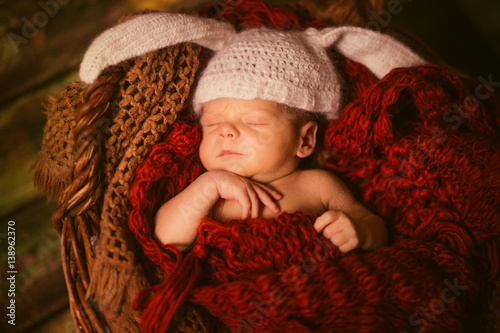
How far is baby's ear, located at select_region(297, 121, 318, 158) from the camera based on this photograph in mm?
1074

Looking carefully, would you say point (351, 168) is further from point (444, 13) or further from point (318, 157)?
point (444, 13)

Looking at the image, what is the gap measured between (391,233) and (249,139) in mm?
518

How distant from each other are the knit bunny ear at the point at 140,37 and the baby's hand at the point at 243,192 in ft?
1.23

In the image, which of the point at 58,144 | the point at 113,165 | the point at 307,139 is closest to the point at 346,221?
the point at 307,139

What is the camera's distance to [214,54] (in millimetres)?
1149

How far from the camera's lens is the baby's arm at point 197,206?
35.8 inches

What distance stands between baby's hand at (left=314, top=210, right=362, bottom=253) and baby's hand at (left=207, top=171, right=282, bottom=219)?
128 mm

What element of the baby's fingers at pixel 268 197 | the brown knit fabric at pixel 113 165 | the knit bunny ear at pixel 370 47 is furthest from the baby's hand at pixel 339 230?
the knit bunny ear at pixel 370 47

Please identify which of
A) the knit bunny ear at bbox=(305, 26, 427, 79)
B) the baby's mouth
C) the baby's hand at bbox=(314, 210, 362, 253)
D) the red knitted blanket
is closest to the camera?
the red knitted blanket

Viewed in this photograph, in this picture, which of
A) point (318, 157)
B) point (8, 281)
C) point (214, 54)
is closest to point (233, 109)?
point (214, 54)

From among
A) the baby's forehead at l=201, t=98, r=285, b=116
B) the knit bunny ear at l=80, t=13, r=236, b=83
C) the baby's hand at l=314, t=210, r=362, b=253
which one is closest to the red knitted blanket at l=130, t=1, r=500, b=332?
the baby's hand at l=314, t=210, r=362, b=253

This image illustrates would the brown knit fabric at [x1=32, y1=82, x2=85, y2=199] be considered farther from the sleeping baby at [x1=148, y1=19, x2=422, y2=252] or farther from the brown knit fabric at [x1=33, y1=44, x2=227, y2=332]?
the sleeping baby at [x1=148, y1=19, x2=422, y2=252]

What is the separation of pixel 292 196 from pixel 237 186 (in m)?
0.18

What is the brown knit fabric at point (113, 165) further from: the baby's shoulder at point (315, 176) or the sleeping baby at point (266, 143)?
the baby's shoulder at point (315, 176)
